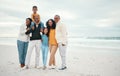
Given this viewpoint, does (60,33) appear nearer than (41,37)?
Yes

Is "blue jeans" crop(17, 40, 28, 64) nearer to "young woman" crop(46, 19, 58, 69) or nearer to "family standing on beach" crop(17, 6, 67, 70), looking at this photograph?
"family standing on beach" crop(17, 6, 67, 70)

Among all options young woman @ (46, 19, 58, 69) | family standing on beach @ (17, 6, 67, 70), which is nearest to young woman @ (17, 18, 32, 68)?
family standing on beach @ (17, 6, 67, 70)

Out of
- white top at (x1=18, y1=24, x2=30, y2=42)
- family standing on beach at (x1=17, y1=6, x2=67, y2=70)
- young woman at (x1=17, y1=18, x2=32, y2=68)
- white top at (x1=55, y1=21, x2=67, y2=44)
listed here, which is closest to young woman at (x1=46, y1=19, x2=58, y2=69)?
family standing on beach at (x1=17, y1=6, x2=67, y2=70)

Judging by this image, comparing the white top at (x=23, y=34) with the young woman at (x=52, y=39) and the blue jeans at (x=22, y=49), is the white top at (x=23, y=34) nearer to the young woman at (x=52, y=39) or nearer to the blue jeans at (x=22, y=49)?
the blue jeans at (x=22, y=49)

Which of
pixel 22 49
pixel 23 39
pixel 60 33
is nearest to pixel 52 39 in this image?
pixel 60 33

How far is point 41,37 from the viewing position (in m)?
6.83

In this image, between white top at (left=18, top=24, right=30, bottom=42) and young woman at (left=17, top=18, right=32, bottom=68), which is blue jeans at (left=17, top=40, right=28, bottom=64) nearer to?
young woman at (left=17, top=18, right=32, bottom=68)

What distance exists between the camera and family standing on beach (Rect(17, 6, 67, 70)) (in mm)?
6691

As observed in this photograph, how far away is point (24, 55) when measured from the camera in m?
6.98

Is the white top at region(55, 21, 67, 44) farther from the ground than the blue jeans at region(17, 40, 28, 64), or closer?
farther from the ground

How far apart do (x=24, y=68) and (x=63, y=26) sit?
2016 mm

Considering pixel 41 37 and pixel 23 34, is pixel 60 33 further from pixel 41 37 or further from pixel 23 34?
pixel 23 34

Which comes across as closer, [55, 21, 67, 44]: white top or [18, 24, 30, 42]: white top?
[55, 21, 67, 44]: white top

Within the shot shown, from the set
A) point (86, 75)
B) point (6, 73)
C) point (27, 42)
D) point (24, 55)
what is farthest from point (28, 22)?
point (86, 75)
